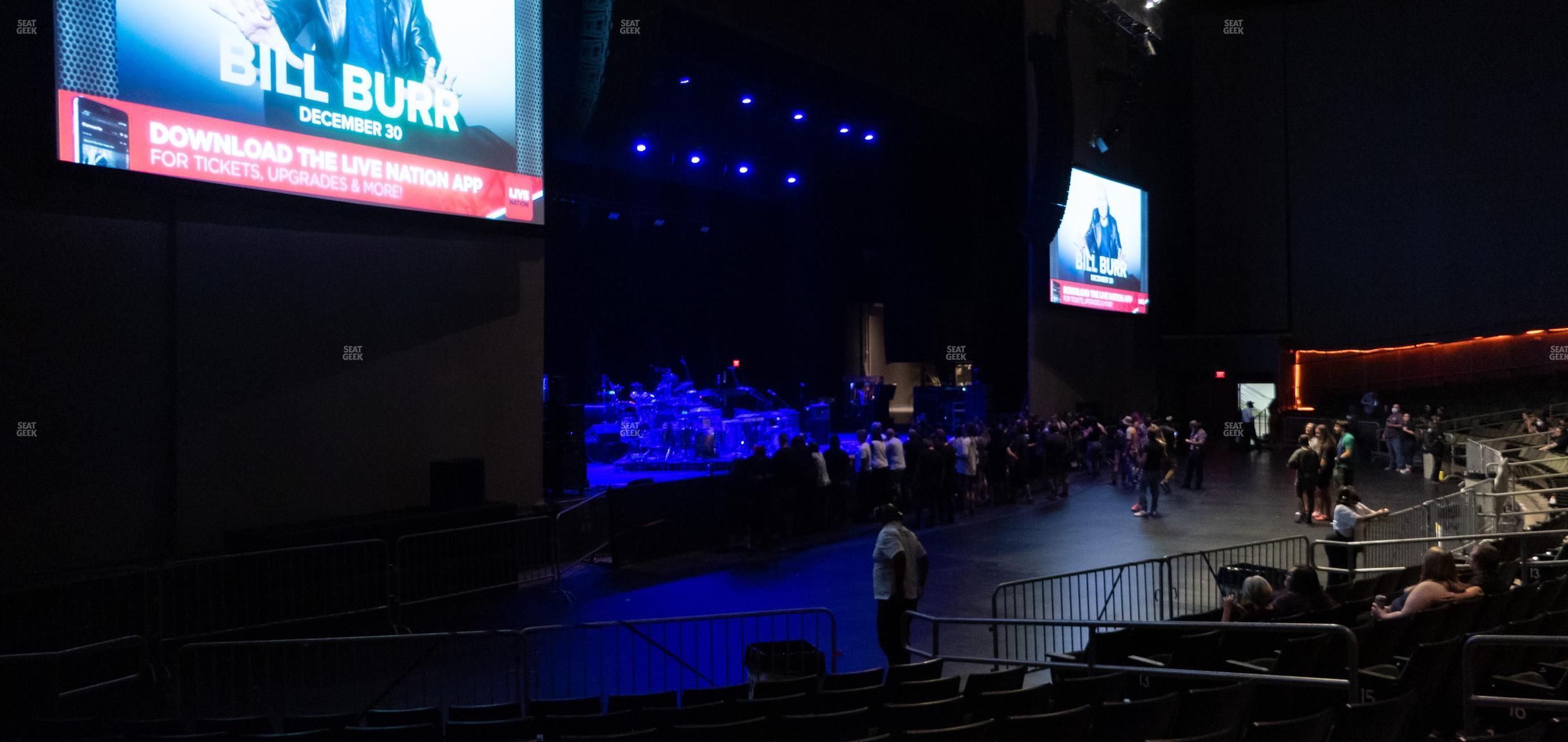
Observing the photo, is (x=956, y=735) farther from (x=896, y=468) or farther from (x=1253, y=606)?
(x=896, y=468)

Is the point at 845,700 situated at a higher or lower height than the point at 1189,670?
lower

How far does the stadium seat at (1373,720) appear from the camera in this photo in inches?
189

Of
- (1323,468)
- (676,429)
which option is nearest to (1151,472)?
(1323,468)

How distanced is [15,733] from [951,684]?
5202mm

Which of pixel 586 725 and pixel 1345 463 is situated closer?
pixel 586 725

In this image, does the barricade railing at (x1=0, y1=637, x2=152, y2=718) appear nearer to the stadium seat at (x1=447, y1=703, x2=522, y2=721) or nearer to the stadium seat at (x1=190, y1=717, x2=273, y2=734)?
the stadium seat at (x1=190, y1=717, x2=273, y2=734)

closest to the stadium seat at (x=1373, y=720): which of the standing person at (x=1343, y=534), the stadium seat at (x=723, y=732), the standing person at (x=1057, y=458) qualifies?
the stadium seat at (x=723, y=732)

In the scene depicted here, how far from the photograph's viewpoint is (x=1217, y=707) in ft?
17.3

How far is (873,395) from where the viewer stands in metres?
28.8

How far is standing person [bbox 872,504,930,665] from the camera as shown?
27.2 ft

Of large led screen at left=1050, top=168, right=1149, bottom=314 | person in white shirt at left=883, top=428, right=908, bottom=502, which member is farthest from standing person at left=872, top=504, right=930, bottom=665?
large led screen at left=1050, top=168, right=1149, bottom=314

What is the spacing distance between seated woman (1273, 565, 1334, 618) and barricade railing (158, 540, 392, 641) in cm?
807

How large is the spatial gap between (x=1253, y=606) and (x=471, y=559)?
26.0 ft

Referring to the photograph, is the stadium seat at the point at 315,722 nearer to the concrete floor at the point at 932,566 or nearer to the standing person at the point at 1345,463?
the concrete floor at the point at 932,566
